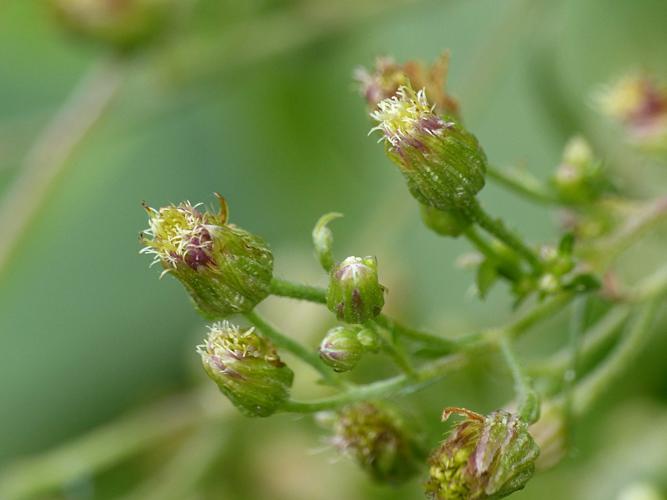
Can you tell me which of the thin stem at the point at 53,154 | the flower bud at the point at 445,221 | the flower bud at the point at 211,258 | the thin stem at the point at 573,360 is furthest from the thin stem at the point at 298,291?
the thin stem at the point at 53,154

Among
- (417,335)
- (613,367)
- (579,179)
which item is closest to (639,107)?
(579,179)

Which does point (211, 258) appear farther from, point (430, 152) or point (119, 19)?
point (119, 19)

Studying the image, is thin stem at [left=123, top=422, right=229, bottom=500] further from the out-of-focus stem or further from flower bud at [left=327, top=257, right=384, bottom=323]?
flower bud at [left=327, top=257, right=384, bottom=323]

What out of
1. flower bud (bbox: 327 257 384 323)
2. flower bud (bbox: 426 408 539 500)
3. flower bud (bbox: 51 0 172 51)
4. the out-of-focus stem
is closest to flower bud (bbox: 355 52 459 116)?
flower bud (bbox: 327 257 384 323)

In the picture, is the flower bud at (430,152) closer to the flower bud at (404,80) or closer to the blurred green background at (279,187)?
the flower bud at (404,80)

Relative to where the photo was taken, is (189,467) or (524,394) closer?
(524,394)
